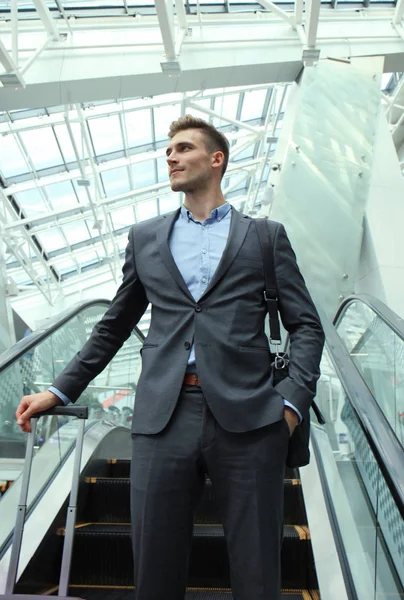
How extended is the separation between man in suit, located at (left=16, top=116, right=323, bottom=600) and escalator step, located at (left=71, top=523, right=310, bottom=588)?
150cm

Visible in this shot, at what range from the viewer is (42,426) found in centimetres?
391

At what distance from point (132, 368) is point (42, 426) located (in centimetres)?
337

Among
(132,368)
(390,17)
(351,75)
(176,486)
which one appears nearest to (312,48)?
(351,75)

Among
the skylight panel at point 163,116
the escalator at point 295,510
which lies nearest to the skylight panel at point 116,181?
the skylight panel at point 163,116

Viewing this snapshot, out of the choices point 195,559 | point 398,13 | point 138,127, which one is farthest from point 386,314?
point 138,127

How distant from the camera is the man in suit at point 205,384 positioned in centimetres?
181

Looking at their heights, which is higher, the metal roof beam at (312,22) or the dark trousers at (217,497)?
the metal roof beam at (312,22)

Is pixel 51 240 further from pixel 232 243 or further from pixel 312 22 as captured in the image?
pixel 232 243

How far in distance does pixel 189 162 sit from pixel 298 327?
2.24ft

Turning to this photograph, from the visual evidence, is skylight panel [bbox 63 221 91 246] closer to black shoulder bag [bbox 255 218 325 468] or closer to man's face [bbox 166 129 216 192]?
man's face [bbox 166 129 216 192]

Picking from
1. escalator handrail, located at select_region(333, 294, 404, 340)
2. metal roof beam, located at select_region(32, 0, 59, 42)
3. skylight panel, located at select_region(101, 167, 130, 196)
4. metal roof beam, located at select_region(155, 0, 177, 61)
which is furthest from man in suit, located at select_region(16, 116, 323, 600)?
skylight panel, located at select_region(101, 167, 130, 196)

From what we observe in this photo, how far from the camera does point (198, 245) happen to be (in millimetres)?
2182

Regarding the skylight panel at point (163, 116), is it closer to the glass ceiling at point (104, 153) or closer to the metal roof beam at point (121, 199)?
the glass ceiling at point (104, 153)

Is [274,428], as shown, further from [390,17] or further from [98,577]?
[390,17]
